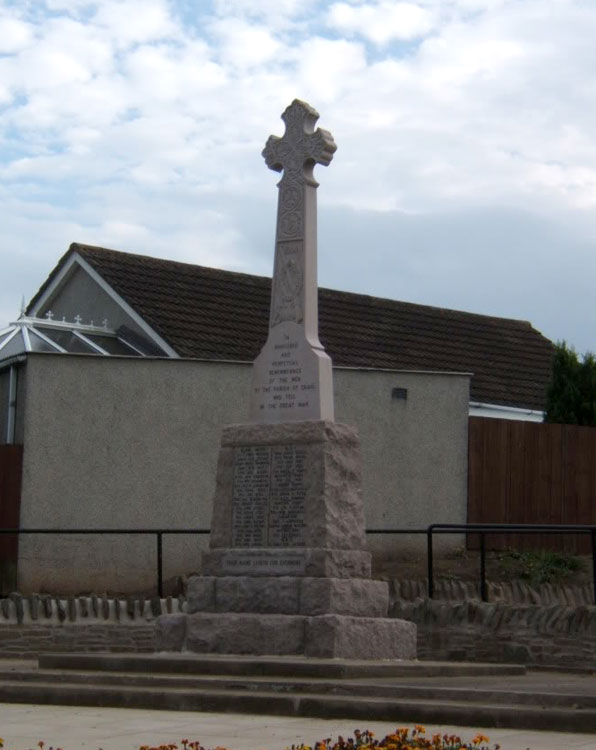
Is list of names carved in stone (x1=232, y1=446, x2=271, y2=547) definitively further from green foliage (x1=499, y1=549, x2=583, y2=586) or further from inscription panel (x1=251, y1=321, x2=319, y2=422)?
green foliage (x1=499, y1=549, x2=583, y2=586)

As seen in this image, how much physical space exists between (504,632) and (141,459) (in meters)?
5.56

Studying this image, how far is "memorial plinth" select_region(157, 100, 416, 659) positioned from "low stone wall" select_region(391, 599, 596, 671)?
6.27 ft

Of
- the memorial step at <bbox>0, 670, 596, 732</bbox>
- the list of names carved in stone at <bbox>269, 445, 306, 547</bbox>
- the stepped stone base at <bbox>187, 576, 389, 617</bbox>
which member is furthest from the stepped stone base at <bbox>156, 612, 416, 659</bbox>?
the memorial step at <bbox>0, 670, 596, 732</bbox>

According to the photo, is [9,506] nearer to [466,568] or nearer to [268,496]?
[268,496]

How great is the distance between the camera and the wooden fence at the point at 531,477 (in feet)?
65.6

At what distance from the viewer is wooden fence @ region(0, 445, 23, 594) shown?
16812 millimetres

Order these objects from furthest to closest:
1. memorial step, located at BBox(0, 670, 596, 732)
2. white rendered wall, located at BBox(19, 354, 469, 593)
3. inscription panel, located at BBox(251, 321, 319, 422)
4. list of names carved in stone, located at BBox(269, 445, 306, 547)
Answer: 1. white rendered wall, located at BBox(19, 354, 469, 593)
2. inscription panel, located at BBox(251, 321, 319, 422)
3. list of names carved in stone, located at BBox(269, 445, 306, 547)
4. memorial step, located at BBox(0, 670, 596, 732)

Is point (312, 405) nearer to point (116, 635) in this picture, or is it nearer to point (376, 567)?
point (116, 635)

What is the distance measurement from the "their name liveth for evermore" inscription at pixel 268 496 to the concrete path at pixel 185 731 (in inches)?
118

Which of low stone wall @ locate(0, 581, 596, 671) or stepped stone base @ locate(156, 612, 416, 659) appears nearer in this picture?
stepped stone base @ locate(156, 612, 416, 659)

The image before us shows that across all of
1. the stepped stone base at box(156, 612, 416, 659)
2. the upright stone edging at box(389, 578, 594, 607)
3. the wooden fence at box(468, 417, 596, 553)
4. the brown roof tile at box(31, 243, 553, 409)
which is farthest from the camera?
the brown roof tile at box(31, 243, 553, 409)

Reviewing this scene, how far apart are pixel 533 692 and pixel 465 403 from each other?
11005 mm

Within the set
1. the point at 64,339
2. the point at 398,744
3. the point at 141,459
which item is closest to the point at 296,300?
the point at 141,459

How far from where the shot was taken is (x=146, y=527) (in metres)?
17.8
